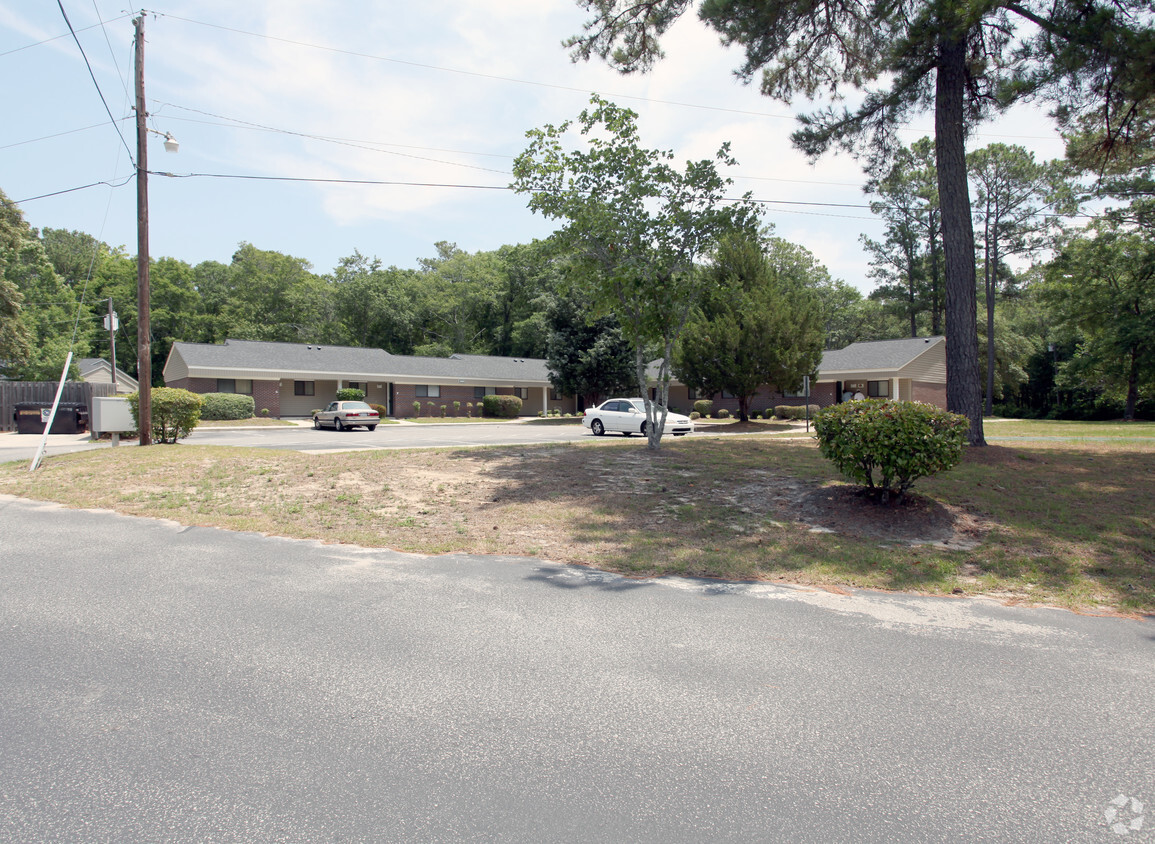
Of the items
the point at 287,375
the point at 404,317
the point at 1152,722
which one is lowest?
the point at 1152,722

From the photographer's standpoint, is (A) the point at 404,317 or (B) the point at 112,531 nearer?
(B) the point at 112,531

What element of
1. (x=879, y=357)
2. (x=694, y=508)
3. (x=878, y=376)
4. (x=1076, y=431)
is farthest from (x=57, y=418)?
(x=879, y=357)

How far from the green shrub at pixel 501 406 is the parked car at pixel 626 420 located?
15942 millimetres

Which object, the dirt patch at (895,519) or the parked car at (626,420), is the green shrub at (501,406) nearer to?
the parked car at (626,420)

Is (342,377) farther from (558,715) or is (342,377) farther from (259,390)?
(558,715)

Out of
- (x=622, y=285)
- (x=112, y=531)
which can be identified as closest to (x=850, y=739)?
(x=112, y=531)

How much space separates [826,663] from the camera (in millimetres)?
4211

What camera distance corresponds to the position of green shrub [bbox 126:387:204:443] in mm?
16312

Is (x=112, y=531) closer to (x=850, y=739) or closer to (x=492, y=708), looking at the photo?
(x=492, y=708)

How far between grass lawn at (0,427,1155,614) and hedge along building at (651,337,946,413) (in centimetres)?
2457

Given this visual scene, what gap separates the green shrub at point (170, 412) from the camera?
16.3 meters

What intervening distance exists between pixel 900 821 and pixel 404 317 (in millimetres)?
56986

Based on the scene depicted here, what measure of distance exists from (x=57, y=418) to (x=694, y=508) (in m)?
26.7

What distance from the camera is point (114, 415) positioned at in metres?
17.0
